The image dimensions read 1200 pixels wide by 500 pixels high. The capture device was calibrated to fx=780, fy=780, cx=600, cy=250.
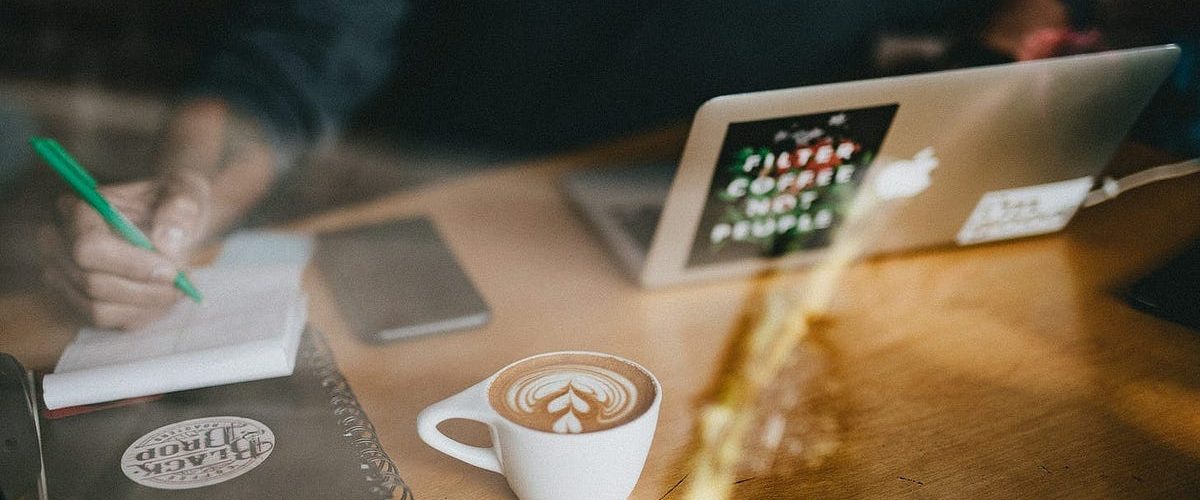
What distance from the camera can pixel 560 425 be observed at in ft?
1.45

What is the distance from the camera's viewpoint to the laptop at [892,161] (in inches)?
24.2

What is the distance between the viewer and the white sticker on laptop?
0.76 meters

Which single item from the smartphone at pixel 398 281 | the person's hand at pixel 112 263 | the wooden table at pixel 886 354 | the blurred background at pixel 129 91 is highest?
the person's hand at pixel 112 263

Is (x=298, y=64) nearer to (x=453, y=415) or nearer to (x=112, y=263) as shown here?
(x=112, y=263)

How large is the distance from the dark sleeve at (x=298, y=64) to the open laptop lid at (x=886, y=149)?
530mm

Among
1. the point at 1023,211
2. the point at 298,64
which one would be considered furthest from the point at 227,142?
the point at 1023,211

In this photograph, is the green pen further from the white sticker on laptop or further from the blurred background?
the white sticker on laptop

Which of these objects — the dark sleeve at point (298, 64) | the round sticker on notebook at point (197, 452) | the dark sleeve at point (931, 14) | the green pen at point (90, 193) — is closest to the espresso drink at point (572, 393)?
A: the round sticker on notebook at point (197, 452)

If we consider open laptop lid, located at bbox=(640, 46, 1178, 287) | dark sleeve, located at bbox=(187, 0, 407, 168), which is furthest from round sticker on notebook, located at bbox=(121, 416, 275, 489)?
dark sleeve, located at bbox=(187, 0, 407, 168)

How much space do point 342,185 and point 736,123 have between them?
1.15 metres

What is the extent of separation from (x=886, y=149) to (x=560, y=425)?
0.39m

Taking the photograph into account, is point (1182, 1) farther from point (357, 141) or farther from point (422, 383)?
point (357, 141)

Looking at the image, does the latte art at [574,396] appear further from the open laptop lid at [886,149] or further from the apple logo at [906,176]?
the apple logo at [906,176]

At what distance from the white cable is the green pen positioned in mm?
884
